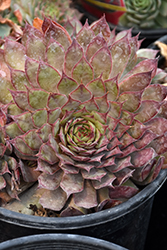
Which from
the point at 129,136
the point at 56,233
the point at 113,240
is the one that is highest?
the point at 129,136

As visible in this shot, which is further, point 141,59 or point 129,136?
point 141,59

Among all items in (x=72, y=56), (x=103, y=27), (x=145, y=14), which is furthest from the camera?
(x=145, y=14)

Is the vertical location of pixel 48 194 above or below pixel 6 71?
below

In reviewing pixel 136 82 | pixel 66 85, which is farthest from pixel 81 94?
pixel 136 82

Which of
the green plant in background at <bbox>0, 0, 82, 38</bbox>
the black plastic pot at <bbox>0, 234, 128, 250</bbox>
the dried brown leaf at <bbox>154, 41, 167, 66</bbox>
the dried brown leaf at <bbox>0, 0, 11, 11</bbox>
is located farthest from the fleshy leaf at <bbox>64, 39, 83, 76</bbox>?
the dried brown leaf at <bbox>154, 41, 167, 66</bbox>

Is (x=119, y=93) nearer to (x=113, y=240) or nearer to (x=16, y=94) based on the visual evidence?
(x=16, y=94)

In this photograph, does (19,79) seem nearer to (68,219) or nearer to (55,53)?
(55,53)

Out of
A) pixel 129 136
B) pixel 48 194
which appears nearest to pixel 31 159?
pixel 48 194
